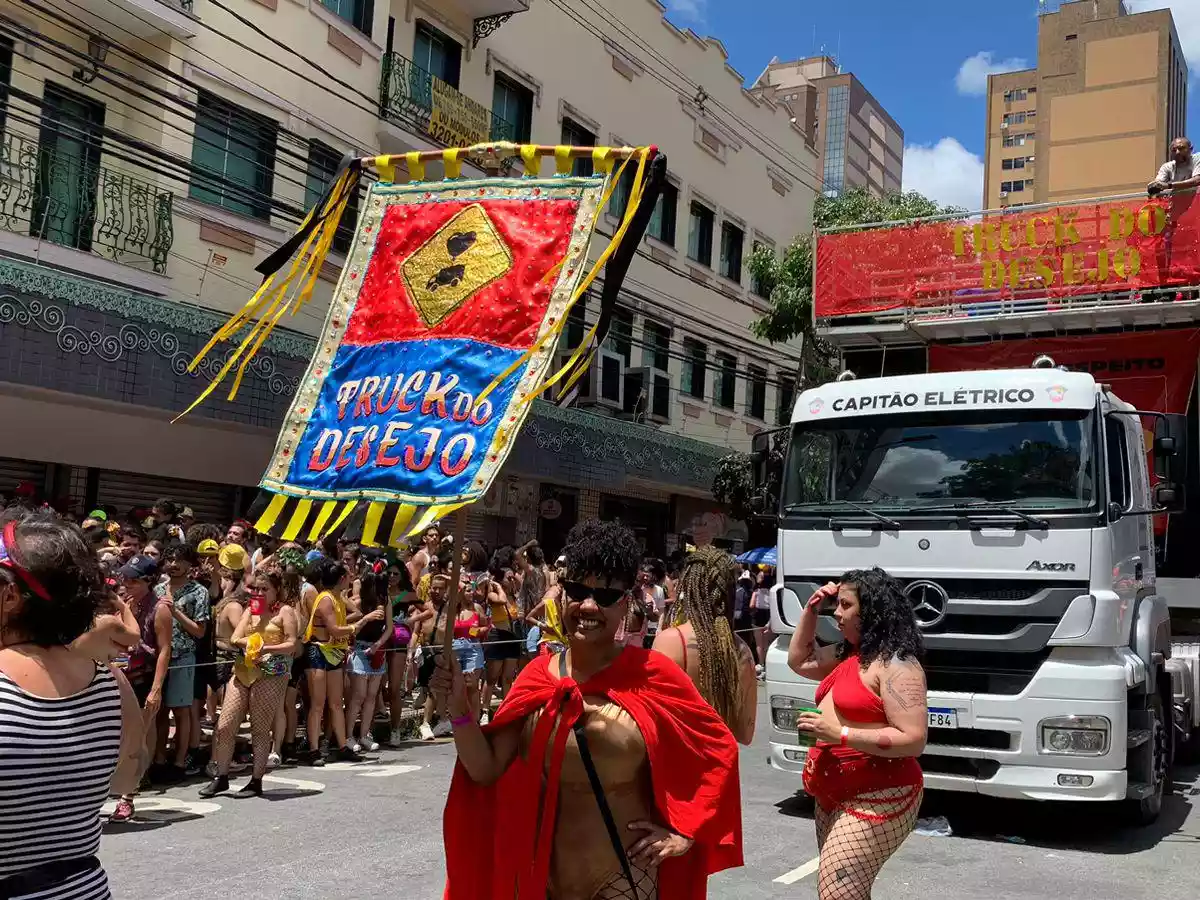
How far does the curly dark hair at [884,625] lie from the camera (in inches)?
189

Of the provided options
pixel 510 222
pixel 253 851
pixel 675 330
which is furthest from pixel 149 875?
pixel 675 330

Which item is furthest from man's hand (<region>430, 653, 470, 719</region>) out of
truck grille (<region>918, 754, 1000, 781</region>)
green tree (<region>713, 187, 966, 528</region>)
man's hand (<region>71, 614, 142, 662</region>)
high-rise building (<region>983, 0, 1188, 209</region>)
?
high-rise building (<region>983, 0, 1188, 209</region>)

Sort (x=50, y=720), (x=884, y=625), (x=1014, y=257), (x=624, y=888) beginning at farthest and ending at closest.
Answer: (x=1014, y=257), (x=884, y=625), (x=624, y=888), (x=50, y=720)

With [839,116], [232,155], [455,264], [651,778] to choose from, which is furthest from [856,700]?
[839,116]

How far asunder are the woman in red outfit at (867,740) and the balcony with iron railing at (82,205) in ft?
37.7

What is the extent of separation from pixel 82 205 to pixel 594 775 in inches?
519

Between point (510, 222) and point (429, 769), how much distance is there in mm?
7257

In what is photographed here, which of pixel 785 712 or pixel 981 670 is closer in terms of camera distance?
pixel 981 670

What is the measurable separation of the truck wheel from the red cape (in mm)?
5277

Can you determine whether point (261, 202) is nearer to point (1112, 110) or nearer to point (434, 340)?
point (434, 340)

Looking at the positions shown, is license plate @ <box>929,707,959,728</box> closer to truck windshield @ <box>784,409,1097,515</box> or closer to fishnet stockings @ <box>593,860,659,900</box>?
truck windshield @ <box>784,409,1097,515</box>

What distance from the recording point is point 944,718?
760cm

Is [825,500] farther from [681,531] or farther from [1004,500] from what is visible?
[681,531]

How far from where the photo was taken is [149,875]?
21.6ft
